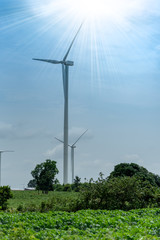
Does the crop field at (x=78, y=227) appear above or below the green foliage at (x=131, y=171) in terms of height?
below

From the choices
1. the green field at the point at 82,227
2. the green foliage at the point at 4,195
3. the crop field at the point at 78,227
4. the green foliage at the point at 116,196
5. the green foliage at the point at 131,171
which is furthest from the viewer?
the green foliage at the point at 131,171

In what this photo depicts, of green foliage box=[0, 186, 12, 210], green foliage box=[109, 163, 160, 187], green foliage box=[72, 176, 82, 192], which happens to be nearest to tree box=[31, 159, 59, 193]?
green foliage box=[72, 176, 82, 192]

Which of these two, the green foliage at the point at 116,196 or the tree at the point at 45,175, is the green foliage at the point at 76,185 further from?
the green foliage at the point at 116,196

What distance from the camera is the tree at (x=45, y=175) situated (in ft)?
151

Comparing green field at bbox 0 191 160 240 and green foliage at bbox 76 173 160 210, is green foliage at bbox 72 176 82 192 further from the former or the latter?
green field at bbox 0 191 160 240

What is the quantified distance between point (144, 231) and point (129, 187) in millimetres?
11842

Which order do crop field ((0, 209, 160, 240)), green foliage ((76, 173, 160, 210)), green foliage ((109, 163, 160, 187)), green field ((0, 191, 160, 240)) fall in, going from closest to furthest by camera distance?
green field ((0, 191, 160, 240)) → crop field ((0, 209, 160, 240)) → green foliage ((76, 173, 160, 210)) → green foliage ((109, 163, 160, 187))

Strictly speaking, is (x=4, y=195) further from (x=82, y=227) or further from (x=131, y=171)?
(x=82, y=227)

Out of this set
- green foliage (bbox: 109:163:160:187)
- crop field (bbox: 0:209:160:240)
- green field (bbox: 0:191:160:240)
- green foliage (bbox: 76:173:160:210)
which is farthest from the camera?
green foliage (bbox: 109:163:160:187)

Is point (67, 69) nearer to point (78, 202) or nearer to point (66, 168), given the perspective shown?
point (66, 168)

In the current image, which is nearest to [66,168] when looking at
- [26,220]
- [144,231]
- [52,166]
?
[52,166]

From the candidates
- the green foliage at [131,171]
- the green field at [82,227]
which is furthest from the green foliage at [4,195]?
the green foliage at [131,171]

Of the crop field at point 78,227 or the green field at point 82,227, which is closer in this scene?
the green field at point 82,227

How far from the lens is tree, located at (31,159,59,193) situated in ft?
151
